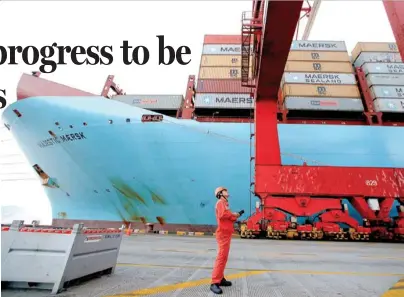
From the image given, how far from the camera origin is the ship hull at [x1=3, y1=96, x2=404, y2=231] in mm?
16109

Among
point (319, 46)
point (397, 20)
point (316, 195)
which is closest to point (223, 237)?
point (397, 20)

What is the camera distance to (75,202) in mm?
17875

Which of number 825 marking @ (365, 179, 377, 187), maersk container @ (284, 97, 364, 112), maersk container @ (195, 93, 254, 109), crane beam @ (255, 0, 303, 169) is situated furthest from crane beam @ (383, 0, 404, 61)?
maersk container @ (195, 93, 254, 109)

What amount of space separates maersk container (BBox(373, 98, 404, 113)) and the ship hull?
126cm

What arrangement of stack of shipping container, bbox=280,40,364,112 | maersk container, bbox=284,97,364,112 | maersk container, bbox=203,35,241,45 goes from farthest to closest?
maersk container, bbox=203,35,241,45 → stack of shipping container, bbox=280,40,364,112 → maersk container, bbox=284,97,364,112

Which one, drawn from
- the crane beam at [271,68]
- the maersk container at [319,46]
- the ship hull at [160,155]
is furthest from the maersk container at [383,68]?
the crane beam at [271,68]

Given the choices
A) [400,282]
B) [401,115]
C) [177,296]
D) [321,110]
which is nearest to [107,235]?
[177,296]

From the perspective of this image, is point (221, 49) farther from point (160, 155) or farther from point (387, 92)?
point (387, 92)

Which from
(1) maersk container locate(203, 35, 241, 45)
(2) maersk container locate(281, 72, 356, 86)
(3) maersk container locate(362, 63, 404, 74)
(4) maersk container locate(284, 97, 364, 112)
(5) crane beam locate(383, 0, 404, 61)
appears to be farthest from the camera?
(1) maersk container locate(203, 35, 241, 45)

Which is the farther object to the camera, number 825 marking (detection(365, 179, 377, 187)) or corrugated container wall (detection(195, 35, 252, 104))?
corrugated container wall (detection(195, 35, 252, 104))

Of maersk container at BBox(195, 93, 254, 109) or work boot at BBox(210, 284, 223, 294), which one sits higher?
maersk container at BBox(195, 93, 254, 109)

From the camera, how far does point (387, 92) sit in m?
18.0

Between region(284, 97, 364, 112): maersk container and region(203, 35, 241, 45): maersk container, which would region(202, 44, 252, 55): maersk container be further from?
region(284, 97, 364, 112): maersk container

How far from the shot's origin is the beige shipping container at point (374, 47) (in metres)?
19.9
